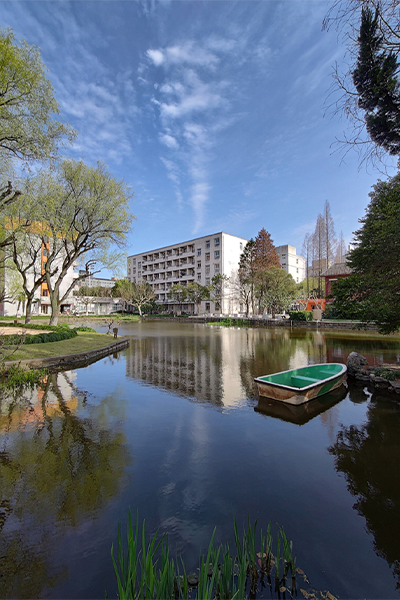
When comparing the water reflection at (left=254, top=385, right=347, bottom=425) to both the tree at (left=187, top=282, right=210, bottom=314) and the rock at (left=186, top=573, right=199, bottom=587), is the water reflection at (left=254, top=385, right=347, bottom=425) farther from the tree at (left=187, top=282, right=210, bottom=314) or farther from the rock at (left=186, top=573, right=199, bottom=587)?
the tree at (left=187, top=282, right=210, bottom=314)

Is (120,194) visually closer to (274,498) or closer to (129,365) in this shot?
(129,365)

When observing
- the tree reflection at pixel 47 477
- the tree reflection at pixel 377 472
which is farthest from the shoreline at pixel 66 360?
the tree reflection at pixel 377 472

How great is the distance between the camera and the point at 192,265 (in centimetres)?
7012

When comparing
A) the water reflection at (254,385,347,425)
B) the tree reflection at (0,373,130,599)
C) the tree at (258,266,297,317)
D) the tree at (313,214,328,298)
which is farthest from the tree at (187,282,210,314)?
the tree reflection at (0,373,130,599)

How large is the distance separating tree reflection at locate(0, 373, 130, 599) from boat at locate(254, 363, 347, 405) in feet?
12.6

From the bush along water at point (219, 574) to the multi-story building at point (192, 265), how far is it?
55920 millimetres

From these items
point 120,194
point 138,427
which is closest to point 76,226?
point 120,194

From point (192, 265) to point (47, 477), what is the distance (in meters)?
67.1

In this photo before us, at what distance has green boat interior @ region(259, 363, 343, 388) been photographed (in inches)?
313

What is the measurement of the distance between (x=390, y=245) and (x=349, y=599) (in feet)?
22.2

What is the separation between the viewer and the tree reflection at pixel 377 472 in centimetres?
311

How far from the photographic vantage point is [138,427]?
5844 millimetres

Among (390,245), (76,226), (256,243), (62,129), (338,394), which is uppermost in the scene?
(256,243)

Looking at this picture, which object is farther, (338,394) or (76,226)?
(76,226)
